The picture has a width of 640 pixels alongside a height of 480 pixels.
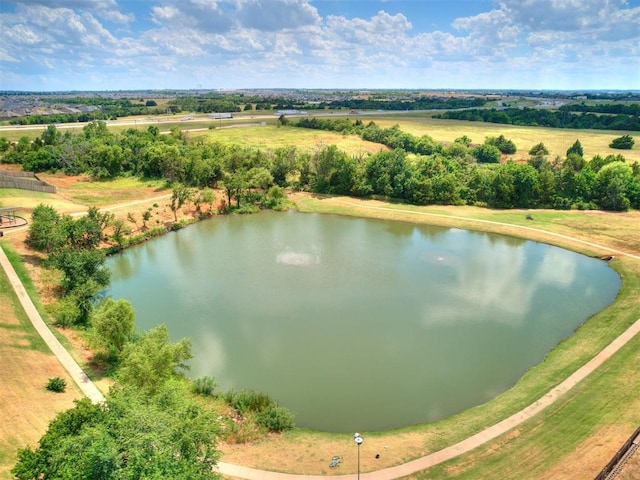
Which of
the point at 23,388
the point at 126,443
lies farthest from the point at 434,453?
the point at 23,388

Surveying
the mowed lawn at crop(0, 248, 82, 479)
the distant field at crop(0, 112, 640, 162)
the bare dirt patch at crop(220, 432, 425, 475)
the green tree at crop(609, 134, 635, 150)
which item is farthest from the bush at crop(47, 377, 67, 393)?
the green tree at crop(609, 134, 635, 150)

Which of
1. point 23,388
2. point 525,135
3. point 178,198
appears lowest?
point 23,388

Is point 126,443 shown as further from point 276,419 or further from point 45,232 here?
point 45,232

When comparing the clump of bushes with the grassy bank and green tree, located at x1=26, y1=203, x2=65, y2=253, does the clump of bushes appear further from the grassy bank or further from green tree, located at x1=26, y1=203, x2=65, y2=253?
green tree, located at x1=26, y1=203, x2=65, y2=253

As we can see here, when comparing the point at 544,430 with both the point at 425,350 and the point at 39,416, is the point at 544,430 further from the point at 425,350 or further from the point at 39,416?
the point at 39,416

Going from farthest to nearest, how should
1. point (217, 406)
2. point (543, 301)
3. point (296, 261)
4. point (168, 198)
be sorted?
1. point (168, 198)
2. point (296, 261)
3. point (543, 301)
4. point (217, 406)

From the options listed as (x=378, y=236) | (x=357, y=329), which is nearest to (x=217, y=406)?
(x=357, y=329)

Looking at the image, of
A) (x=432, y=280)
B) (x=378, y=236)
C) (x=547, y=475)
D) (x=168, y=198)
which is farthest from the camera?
(x=168, y=198)
